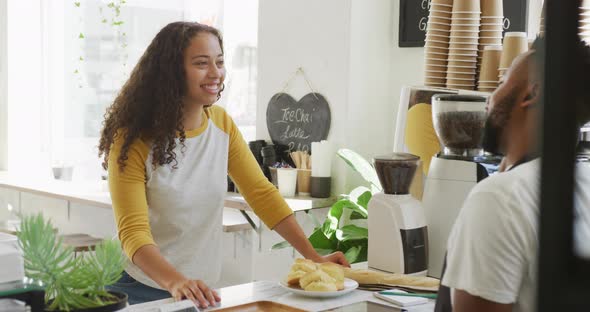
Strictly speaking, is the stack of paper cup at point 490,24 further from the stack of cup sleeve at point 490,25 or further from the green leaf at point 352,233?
the green leaf at point 352,233

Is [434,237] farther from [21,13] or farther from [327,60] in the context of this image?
[21,13]

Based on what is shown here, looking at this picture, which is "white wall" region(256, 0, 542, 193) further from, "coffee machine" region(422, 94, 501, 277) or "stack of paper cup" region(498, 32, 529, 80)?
"coffee machine" region(422, 94, 501, 277)

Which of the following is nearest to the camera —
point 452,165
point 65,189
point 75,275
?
point 75,275

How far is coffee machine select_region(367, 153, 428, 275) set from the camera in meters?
2.03

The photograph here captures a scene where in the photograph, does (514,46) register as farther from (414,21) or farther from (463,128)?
(414,21)

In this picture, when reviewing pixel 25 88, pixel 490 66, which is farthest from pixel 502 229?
pixel 25 88

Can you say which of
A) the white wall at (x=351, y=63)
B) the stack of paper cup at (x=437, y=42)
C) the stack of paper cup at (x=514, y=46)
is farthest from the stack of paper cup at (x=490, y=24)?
the white wall at (x=351, y=63)

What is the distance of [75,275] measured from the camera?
1063 mm

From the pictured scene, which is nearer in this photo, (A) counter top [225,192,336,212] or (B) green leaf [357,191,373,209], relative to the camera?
(B) green leaf [357,191,373,209]

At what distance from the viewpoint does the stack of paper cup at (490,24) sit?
98.4 inches

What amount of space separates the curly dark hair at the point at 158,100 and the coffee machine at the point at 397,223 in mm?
601

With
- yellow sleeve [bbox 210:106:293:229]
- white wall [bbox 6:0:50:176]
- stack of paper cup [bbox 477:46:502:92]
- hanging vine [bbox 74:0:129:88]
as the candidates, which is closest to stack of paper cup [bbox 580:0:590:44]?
yellow sleeve [bbox 210:106:293:229]

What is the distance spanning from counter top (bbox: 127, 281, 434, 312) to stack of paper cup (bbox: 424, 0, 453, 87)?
1.08 m

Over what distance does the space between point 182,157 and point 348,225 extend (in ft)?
4.33
